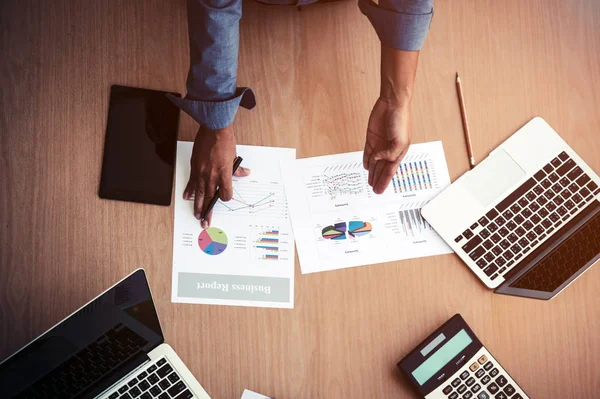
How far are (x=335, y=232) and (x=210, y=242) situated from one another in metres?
0.24

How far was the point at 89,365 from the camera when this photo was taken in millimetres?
974

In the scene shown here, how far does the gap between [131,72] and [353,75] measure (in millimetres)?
443

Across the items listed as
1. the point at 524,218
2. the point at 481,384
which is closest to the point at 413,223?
the point at 524,218

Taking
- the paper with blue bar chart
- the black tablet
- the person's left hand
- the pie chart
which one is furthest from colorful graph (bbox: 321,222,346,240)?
the black tablet

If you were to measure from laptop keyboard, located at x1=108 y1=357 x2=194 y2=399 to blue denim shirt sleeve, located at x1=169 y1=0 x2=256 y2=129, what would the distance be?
1.50 ft

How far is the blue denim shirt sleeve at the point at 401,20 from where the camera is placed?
967 mm

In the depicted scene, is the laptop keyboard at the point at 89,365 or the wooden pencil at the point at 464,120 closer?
the laptop keyboard at the point at 89,365

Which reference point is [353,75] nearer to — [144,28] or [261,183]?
[261,183]

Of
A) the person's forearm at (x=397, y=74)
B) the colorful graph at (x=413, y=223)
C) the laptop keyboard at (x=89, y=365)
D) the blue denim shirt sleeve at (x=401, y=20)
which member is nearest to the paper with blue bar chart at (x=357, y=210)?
the colorful graph at (x=413, y=223)

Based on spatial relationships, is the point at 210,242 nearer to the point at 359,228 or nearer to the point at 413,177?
the point at 359,228

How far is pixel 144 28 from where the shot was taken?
1108 millimetres

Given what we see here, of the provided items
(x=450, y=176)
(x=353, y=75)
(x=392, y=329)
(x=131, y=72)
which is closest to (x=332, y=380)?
(x=392, y=329)

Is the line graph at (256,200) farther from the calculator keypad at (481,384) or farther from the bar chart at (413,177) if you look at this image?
the calculator keypad at (481,384)

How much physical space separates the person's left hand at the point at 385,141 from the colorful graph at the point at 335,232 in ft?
0.33
